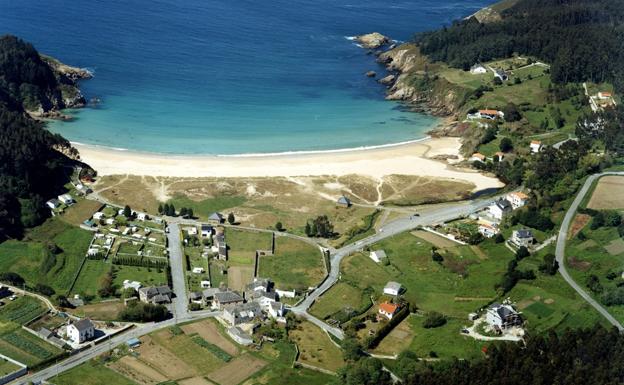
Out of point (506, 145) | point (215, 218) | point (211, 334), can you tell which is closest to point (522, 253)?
point (211, 334)

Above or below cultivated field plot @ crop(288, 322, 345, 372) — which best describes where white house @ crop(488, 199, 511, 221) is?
above

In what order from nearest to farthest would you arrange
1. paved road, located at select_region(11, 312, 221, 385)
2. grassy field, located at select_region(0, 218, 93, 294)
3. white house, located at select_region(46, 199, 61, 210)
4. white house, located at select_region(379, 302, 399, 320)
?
paved road, located at select_region(11, 312, 221, 385), white house, located at select_region(379, 302, 399, 320), grassy field, located at select_region(0, 218, 93, 294), white house, located at select_region(46, 199, 61, 210)

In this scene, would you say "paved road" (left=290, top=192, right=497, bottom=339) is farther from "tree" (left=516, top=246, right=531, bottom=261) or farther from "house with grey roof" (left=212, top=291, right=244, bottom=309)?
"tree" (left=516, top=246, right=531, bottom=261)

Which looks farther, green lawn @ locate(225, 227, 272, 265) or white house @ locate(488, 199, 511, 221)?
white house @ locate(488, 199, 511, 221)

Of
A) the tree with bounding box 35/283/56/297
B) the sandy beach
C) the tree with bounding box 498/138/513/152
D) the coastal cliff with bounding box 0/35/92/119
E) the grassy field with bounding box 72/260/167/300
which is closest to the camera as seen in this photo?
the tree with bounding box 35/283/56/297

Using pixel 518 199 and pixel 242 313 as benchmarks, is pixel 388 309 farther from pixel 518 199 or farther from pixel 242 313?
pixel 518 199

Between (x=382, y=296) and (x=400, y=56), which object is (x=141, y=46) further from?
(x=382, y=296)

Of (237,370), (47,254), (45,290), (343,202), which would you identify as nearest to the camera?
(237,370)

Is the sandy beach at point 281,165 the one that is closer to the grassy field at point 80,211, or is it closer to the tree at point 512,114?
the tree at point 512,114

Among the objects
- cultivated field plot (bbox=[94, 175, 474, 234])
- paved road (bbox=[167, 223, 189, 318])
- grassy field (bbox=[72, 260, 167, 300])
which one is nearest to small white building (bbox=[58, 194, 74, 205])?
cultivated field plot (bbox=[94, 175, 474, 234])
